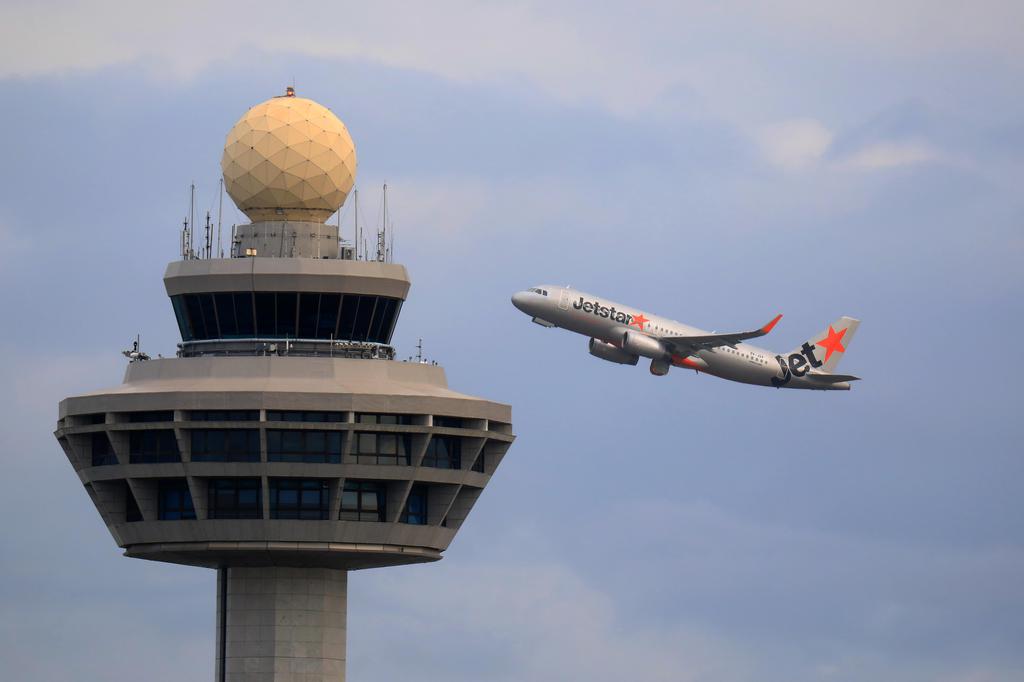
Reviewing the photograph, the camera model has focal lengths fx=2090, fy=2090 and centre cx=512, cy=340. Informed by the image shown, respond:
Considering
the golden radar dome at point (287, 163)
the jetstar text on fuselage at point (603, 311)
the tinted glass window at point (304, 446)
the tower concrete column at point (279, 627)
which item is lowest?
the tower concrete column at point (279, 627)

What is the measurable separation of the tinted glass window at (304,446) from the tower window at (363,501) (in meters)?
2.75

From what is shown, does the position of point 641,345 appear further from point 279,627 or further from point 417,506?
point 279,627

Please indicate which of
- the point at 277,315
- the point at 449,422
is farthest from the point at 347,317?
the point at 449,422

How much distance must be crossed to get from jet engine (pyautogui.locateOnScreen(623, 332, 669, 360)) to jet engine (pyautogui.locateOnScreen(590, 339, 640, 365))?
119 centimetres

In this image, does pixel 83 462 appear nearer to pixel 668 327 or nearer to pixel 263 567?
pixel 263 567

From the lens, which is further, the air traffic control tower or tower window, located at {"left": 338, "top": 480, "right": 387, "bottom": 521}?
tower window, located at {"left": 338, "top": 480, "right": 387, "bottom": 521}

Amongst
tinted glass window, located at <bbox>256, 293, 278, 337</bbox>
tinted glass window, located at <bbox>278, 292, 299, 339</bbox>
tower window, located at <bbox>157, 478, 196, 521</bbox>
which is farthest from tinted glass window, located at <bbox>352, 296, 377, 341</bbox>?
tower window, located at <bbox>157, 478, 196, 521</bbox>

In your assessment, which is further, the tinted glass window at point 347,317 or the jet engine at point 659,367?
the jet engine at point 659,367

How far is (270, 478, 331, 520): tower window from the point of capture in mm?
117562

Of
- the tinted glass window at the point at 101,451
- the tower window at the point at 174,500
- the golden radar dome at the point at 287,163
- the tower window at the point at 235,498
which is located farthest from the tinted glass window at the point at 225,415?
the golden radar dome at the point at 287,163

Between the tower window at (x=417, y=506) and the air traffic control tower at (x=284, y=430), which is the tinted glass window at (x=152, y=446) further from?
the tower window at (x=417, y=506)

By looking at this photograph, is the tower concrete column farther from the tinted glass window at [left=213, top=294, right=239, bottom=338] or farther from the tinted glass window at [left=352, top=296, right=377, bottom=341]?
the tinted glass window at [left=352, top=296, right=377, bottom=341]

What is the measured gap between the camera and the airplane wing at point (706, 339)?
16350 cm

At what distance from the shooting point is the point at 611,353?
162m
